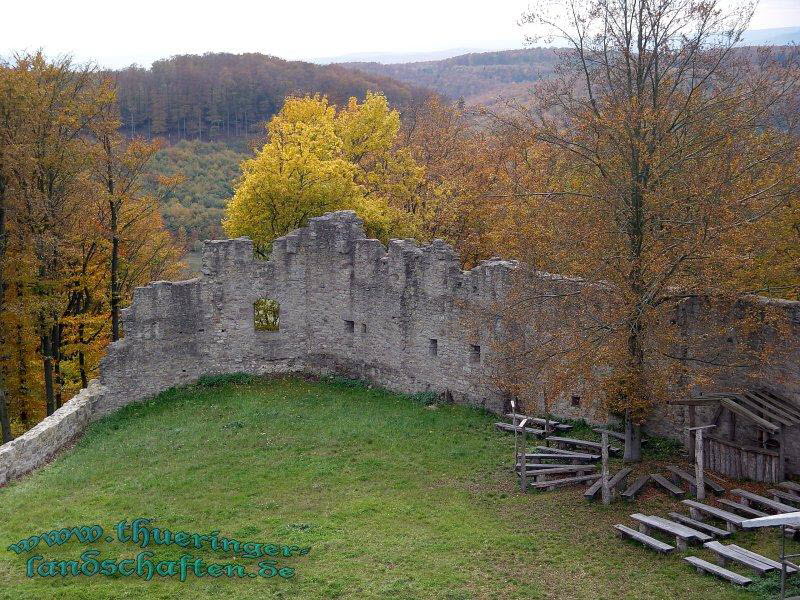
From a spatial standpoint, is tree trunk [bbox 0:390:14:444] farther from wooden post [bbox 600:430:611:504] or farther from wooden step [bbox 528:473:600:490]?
wooden post [bbox 600:430:611:504]

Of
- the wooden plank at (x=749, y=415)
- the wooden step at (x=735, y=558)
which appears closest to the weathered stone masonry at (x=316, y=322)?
the wooden plank at (x=749, y=415)

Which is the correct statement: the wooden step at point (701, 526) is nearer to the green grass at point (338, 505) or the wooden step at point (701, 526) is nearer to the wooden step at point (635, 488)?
the green grass at point (338, 505)

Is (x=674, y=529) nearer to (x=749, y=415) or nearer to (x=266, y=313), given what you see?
(x=749, y=415)

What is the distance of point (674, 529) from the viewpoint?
15.4 metres

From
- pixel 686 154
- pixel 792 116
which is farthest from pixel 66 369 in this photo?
pixel 792 116

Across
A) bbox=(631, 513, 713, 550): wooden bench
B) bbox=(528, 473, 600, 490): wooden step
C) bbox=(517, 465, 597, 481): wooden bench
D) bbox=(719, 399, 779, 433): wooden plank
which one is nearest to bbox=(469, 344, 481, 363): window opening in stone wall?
bbox=(517, 465, 597, 481): wooden bench

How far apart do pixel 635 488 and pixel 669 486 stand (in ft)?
2.24

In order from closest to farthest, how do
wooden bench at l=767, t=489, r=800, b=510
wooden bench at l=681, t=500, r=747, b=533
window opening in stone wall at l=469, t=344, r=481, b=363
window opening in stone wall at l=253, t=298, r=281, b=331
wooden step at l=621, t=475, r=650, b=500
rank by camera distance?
wooden bench at l=681, t=500, r=747, b=533, wooden bench at l=767, t=489, r=800, b=510, wooden step at l=621, t=475, r=650, b=500, window opening in stone wall at l=469, t=344, r=481, b=363, window opening in stone wall at l=253, t=298, r=281, b=331

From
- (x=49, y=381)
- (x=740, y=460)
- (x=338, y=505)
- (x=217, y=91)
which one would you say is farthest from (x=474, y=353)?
(x=217, y=91)

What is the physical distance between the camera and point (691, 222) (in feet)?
56.2

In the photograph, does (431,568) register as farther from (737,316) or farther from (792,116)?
(792,116)

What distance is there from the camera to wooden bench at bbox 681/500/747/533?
15414 millimetres

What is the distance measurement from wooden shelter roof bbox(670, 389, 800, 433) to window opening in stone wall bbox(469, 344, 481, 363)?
7189 millimetres

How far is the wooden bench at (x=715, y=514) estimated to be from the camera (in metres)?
15.4
